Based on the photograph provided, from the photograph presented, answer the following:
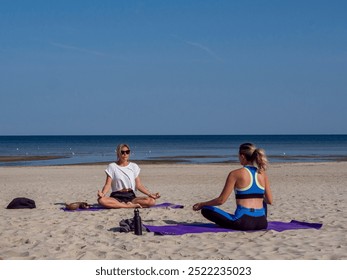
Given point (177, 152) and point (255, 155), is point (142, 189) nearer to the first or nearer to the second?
point (255, 155)

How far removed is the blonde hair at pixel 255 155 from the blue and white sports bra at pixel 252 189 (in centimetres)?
10

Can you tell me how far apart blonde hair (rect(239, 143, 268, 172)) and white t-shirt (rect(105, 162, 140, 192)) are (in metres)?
3.46

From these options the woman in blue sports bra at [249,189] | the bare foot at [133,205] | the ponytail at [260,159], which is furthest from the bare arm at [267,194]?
the bare foot at [133,205]

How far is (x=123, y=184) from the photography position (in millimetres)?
10836

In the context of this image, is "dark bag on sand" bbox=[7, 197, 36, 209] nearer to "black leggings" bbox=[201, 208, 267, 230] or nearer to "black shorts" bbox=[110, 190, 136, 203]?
"black shorts" bbox=[110, 190, 136, 203]

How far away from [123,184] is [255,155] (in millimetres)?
3891

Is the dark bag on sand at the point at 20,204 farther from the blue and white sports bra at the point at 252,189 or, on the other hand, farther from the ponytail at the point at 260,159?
the ponytail at the point at 260,159

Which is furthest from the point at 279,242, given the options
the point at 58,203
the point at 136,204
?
the point at 58,203

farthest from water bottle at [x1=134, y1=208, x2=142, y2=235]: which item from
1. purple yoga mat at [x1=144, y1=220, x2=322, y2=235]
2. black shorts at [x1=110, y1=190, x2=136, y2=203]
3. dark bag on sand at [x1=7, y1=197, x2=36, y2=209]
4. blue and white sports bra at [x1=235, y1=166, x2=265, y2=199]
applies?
dark bag on sand at [x1=7, y1=197, x2=36, y2=209]

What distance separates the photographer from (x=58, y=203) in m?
12.7

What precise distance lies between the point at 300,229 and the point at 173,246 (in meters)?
2.27

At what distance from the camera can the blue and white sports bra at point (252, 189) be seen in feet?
25.1
